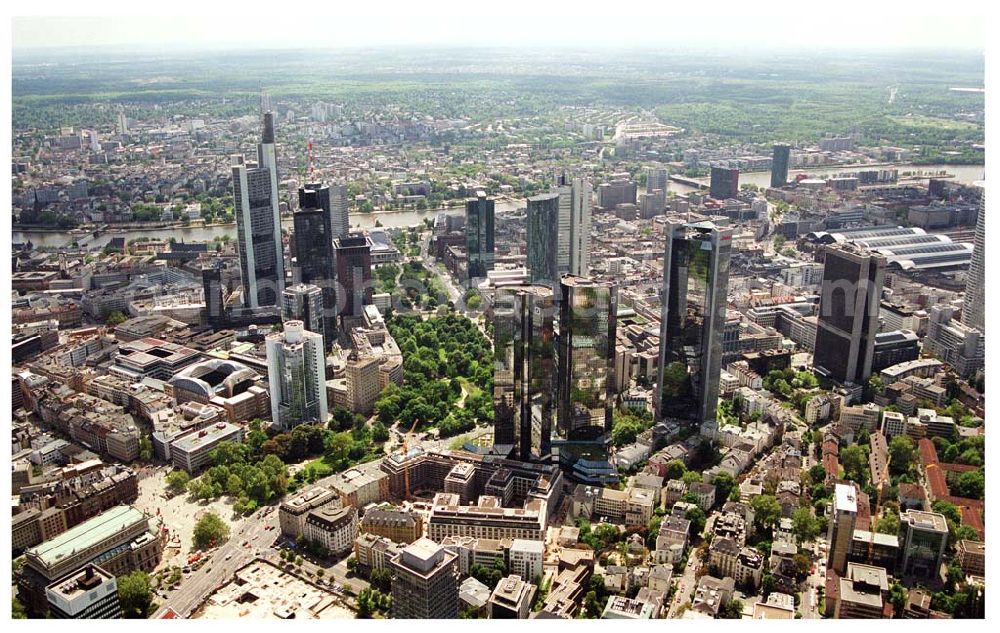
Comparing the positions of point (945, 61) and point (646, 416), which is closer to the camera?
point (646, 416)

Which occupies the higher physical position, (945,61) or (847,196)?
(945,61)

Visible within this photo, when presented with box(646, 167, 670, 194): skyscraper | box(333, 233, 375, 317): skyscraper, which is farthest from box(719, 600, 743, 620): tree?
box(646, 167, 670, 194): skyscraper

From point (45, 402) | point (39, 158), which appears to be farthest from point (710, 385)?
point (39, 158)

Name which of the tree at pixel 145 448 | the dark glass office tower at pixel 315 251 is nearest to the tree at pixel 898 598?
the tree at pixel 145 448

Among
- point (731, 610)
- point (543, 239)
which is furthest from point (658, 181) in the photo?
point (731, 610)

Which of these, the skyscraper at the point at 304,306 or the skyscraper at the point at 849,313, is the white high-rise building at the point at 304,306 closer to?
the skyscraper at the point at 304,306

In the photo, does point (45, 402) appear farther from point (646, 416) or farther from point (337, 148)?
point (337, 148)

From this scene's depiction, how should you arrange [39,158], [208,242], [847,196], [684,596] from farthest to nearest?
[39,158] < [847,196] < [208,242] < [684,596]

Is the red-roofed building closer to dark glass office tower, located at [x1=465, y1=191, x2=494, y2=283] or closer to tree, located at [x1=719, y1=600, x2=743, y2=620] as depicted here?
tree, located at [x1=719, y1=600, x2=743, y2=620]
